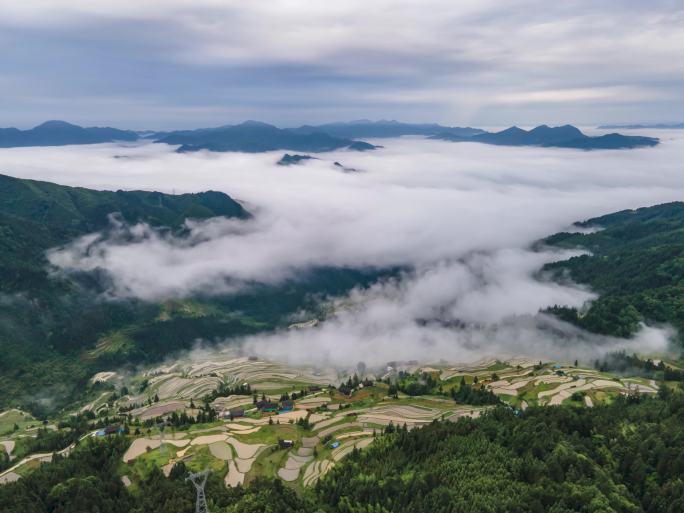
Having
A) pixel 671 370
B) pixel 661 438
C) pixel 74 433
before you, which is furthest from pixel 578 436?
pixel 74 433

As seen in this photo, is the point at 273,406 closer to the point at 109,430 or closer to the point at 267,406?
the point at 267,406

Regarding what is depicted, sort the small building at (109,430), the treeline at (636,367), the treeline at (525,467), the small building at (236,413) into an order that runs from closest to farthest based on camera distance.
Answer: the treeline at (525,467) → the small building at (109,430) → the small building at (236,413) → the treeline at (636,367)

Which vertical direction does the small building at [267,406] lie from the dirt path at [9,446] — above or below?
above

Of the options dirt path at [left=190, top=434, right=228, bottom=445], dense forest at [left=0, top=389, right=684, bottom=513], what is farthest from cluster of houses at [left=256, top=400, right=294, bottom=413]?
dense forest at [left=0, top=389, right=684, bottom=513]

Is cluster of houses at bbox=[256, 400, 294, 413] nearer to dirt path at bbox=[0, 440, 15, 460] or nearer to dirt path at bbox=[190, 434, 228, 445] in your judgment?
dirt path at bbox=[190, 434, 228, 445]

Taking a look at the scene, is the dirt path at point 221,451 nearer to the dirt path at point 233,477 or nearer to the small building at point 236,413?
the dirt path at point 233,477

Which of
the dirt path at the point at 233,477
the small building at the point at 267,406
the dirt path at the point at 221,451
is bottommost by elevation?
the small building at the point at 267,406

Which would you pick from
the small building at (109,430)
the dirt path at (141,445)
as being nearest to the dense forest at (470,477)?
the dirt path at (141,445)

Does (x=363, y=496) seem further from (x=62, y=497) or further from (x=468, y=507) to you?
(x=62, y=497)
